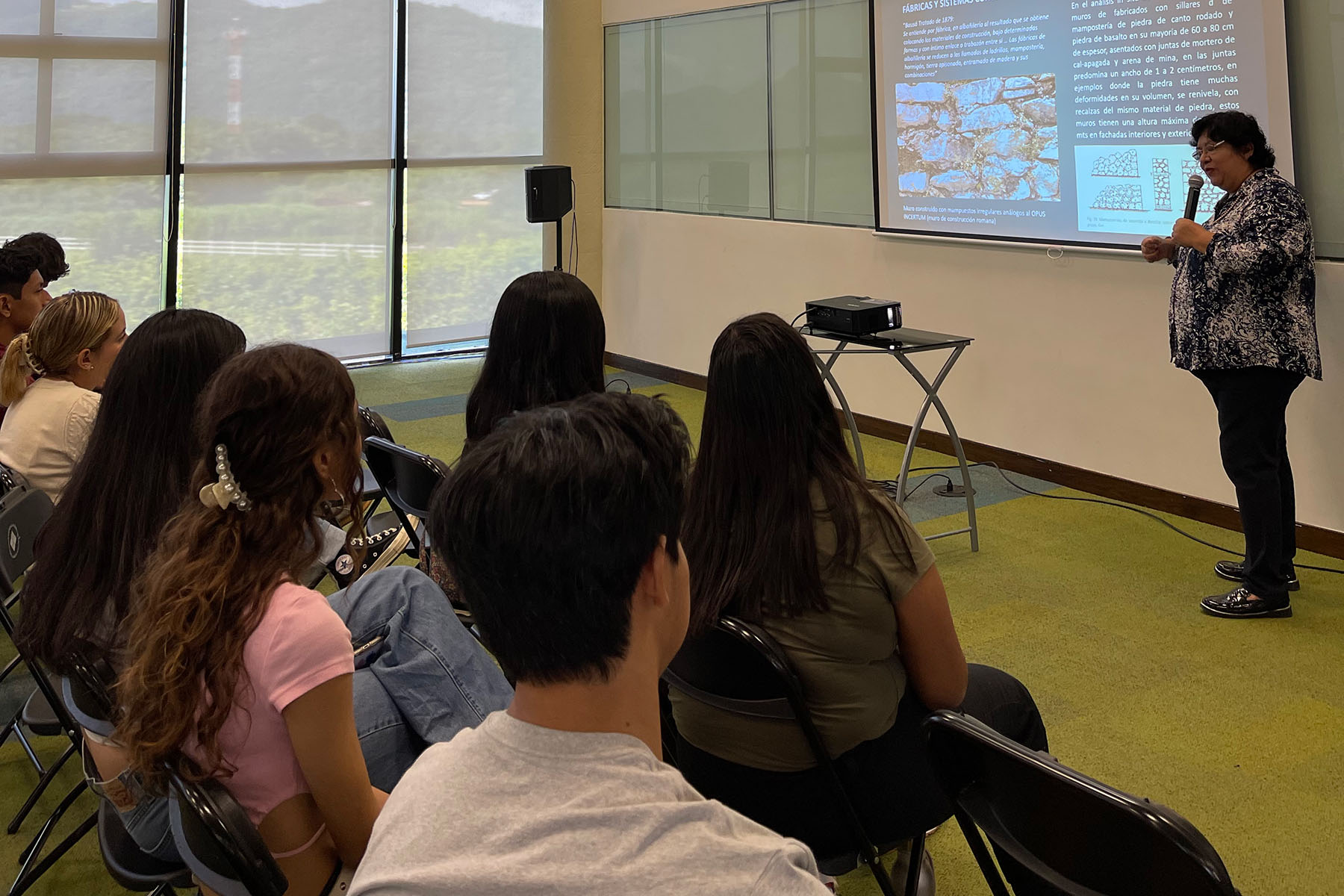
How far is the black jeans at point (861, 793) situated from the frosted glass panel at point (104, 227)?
6128 mm

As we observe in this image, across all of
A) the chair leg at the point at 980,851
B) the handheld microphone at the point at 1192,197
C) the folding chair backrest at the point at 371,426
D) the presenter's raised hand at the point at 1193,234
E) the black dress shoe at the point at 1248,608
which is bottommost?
the black dress shoe at the point at 1248,608

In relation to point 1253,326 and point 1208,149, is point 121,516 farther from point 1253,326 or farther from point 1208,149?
point 1208,149

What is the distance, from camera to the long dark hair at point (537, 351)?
Result: 2.78 m

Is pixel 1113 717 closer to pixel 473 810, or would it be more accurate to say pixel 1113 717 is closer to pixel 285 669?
pixel 285 669

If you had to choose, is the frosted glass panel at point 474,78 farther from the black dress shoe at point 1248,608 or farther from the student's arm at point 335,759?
the student's arm at point 335,759

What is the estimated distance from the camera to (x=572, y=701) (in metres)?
0.89

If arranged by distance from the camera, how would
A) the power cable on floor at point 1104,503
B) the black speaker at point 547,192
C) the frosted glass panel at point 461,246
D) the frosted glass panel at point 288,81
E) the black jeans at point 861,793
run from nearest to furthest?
the black jeans at point 861,793
the power cable on floor at point 1104,503
the frosted glass panel at point 288,81
the black speaker at point 547,192
the frosted glass panel at point 461,246

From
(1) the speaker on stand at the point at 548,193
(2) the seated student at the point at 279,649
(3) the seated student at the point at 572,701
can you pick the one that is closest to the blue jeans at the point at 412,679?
(2) the seated student at the point at 279,649

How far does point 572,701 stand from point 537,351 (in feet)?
6.43

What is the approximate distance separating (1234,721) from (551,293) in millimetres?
2022

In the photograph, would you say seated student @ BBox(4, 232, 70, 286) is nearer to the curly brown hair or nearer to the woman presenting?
the curly brown hair

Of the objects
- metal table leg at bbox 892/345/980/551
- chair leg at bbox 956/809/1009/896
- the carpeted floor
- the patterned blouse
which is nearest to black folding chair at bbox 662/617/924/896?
chair leg at bbox 956/809/1009/896

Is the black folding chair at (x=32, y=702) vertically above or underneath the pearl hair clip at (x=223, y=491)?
underneath

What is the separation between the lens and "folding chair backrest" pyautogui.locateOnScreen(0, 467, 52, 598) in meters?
2.23
